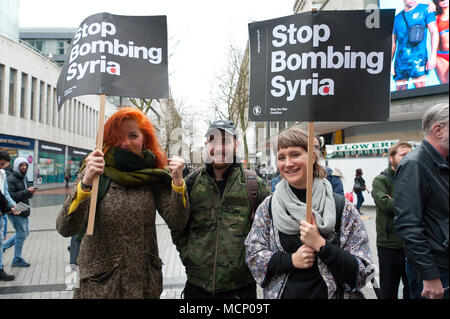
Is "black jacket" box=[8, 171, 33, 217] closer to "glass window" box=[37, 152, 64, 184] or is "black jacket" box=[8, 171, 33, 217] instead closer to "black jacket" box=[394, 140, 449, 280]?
"black jacket" box=[394, 140, 449, 280]

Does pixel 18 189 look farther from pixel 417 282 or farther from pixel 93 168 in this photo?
pixel 417 282

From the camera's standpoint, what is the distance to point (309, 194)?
1.83 m

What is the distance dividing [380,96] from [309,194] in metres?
0.80

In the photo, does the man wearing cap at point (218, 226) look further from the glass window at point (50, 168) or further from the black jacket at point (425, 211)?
the glass window at point (50, 168)

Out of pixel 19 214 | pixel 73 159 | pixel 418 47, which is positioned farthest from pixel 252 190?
pixel 73 159

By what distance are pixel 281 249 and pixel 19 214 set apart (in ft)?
17.6

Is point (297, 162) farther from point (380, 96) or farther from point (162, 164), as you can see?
point (162, 164)

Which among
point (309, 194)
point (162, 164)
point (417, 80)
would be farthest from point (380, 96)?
Result: point (417, 80)

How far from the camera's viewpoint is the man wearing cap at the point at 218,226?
7.86 feet

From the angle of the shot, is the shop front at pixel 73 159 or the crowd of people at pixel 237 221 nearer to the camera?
the crowd of people at pixel 237 221

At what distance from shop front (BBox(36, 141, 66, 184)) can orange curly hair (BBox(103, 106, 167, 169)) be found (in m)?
27.6

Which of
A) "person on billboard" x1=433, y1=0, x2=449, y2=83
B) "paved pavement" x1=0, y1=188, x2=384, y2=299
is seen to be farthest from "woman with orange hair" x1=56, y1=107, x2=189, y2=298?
"person on billboard" x1=433, y1=0, x2=449, y2=83

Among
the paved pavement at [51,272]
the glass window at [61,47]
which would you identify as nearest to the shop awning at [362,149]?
the paved pavement at [51,272]
